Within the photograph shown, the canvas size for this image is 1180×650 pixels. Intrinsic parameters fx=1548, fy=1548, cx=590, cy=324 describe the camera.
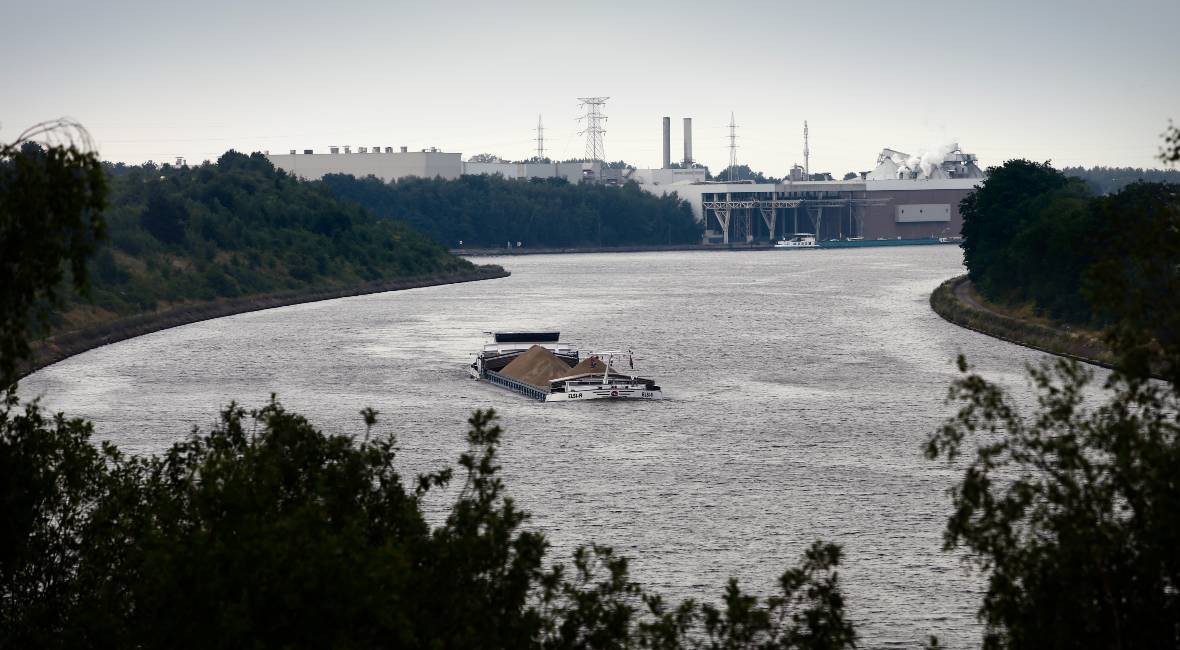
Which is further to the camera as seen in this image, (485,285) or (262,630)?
(485,285)

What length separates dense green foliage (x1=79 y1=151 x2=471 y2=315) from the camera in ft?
257

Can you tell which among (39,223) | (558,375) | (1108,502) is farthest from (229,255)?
(1108,502)

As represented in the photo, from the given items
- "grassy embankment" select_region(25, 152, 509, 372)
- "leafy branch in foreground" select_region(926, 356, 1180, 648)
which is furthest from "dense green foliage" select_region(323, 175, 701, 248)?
"leafy branch in foreground" select_region(926, 356, 1180, 648)

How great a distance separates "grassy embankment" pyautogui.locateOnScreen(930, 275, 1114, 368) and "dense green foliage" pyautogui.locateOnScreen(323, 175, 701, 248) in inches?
3471

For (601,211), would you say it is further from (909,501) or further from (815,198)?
(909,501)

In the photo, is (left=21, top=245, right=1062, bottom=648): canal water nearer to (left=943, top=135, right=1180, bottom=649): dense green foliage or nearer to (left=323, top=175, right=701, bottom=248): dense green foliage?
(left=943, top=135, right=1180, bottom=649): dense green foliage

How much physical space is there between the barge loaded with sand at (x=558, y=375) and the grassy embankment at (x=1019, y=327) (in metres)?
12.8

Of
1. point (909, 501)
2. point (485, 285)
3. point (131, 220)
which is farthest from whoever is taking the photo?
point (485, 285)

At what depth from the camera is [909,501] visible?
27.7 m

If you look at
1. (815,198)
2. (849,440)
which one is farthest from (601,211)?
(849,440)

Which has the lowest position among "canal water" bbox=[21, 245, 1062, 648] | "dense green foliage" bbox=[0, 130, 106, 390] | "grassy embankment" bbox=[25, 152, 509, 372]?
"canal water" bbox=[21, 245, 1062, 648]

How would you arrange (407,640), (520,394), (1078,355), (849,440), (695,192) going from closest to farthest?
(407,640) < (849,440) < (520,394) < (1078,355) < (695,192)

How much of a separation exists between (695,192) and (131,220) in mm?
104434

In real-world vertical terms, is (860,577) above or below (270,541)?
below
